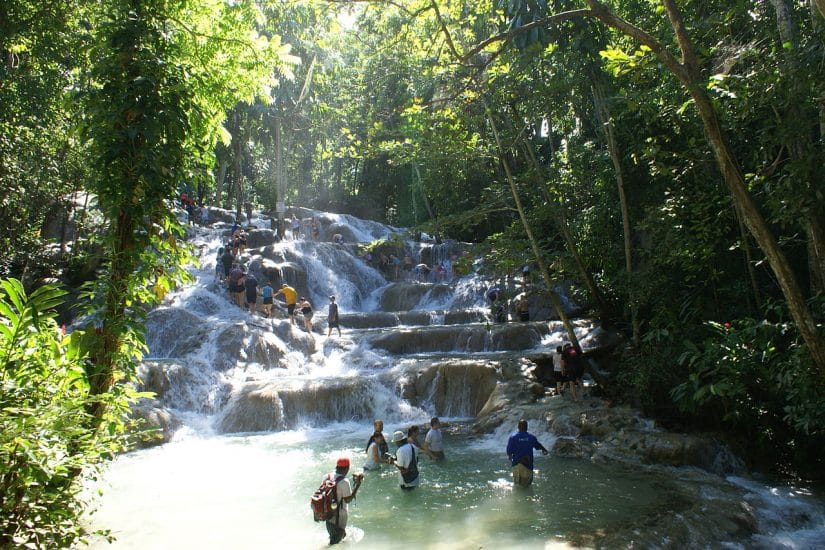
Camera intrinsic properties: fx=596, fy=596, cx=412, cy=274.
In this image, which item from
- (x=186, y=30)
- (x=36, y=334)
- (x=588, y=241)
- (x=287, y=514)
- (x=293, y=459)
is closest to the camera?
(x=36, y=334)

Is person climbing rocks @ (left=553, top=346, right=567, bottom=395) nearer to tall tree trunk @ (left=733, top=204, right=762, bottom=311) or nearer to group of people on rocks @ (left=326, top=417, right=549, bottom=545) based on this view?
tall tree trunk @ (left=733, top=204, right=762, bottom=311)

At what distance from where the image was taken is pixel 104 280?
4469mm

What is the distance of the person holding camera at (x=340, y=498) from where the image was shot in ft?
20.9

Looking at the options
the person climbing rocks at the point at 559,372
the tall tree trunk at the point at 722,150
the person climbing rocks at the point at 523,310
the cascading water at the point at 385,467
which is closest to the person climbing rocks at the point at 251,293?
the cascading water at the point at 385,467

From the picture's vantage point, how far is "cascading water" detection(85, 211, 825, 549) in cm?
709

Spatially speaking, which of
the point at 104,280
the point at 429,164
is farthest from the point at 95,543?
the point at 429,164

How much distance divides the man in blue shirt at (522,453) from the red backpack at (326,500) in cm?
310

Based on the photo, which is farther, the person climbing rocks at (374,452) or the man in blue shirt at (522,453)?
the person climbing rocks at (374,452)

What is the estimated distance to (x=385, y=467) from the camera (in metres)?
9.83

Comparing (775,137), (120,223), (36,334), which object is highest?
(775,137)

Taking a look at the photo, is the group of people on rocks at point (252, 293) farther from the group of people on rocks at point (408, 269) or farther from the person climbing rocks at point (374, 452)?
the person climbing rocks at point (374, 452)

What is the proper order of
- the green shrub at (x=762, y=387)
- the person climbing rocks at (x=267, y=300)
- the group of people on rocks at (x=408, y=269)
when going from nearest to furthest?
the green shrub at (x=762, y=387)
the person climbing rocks at (x=267, y=300)
the group of people on rocks at (x=408, y=269)

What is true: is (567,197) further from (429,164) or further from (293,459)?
(293,459)

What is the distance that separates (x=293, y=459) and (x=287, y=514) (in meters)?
2.83
